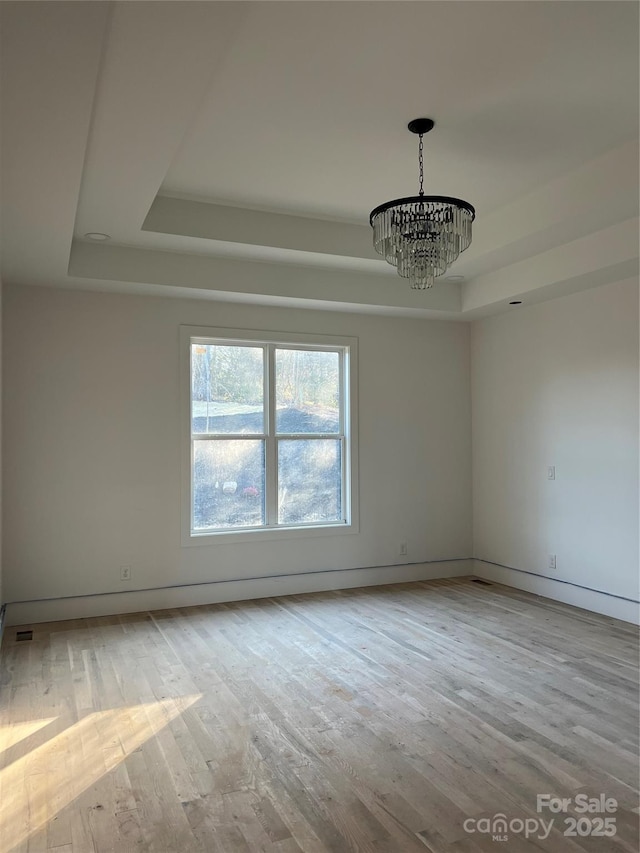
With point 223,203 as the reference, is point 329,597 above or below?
below

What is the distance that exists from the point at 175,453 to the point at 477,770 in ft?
11.2

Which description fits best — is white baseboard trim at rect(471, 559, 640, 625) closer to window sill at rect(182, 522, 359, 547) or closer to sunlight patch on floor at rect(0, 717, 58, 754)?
window sill at rect(182, 522, 359, 547)

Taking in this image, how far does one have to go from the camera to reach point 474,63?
2.78 metres

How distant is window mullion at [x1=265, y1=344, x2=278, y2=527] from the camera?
5613mm

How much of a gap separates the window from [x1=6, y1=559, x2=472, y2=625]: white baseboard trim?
45 centimetres

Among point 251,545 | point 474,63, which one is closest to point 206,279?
point 251,545

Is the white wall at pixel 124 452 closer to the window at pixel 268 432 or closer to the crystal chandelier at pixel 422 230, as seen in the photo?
the window at pixel 268 432

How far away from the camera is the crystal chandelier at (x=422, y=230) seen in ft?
10.7

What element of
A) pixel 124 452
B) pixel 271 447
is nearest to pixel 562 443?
pixel 271 447

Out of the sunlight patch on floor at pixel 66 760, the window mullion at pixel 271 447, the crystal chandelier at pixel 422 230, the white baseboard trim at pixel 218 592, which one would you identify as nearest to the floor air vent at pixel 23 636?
the white baseboard trim at pixel 218 592

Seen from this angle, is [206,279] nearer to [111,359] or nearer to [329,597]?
[111,359]

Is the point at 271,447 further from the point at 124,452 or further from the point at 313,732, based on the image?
the point at 313,732

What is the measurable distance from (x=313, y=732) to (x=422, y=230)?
2.49m

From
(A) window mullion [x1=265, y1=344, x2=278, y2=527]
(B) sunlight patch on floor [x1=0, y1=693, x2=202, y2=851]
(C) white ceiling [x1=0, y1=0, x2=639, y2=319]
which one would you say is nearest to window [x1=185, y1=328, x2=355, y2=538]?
(A) window mullion [x1=265, y1=344, x2=278, y2=527]
